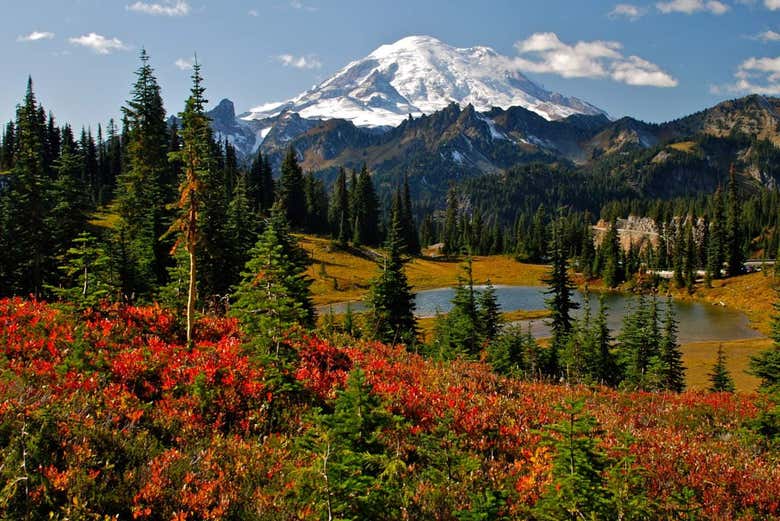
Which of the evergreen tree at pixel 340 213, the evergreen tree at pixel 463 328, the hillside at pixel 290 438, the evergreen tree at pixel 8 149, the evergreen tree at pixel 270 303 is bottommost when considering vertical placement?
the evergreen tree at pixel 463 328

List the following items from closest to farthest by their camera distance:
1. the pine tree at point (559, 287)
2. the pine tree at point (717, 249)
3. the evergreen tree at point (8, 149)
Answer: the pine tree at point (559, 287) → the evergreen tree at point (8, 149) → the pine tree at point (717, 249)

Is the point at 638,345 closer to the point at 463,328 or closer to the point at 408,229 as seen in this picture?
the point at 463,328

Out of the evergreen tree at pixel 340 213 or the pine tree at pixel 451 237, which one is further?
the pine tree at pixel 451 237

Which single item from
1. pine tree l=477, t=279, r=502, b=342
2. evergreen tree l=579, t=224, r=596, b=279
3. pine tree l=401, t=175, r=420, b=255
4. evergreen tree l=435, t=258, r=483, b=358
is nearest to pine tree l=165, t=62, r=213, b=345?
evergreen tree l=435, t=258, r=483, b=358

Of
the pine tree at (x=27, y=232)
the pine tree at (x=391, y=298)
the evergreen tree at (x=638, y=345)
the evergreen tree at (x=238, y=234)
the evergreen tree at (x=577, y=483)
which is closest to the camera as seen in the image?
the evergreen tree at (x=577, y=483)

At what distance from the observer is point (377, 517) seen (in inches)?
205

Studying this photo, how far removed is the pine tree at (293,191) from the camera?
115m

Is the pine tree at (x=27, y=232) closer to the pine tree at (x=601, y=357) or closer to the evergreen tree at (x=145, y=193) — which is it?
the evergreen tree at (x=145, y=193)

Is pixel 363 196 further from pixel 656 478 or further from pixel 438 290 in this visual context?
pixel 656 478

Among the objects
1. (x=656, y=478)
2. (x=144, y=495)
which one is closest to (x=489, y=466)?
(x=656, y=478)

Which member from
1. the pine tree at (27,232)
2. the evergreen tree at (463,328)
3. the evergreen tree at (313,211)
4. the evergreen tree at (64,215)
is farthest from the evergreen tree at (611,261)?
the pine tree at (27,232)

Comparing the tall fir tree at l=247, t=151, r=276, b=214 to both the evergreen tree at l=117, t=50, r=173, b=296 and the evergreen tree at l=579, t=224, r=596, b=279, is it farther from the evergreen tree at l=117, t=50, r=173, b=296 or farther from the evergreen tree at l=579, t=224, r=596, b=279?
the evergreen tree at l=579, t=224, r=596, b=279

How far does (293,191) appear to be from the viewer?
4619 inches

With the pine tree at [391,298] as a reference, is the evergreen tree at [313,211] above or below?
above
